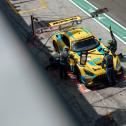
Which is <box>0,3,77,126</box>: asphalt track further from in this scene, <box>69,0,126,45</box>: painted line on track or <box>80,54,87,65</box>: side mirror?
<box>69,0,126,45</box>: painted line on track

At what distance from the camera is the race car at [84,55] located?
42.1 feet

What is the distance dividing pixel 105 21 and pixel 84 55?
6.85 metres

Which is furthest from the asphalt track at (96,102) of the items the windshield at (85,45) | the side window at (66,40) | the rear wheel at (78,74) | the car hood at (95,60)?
the windshield at (85,45)

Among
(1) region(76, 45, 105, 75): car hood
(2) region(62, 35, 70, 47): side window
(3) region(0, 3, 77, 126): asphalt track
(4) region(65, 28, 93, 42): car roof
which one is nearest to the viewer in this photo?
(3) region(0, 3, 77, 126): asphalt track

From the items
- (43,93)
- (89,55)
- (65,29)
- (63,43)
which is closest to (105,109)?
(89,55)

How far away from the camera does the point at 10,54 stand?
1643 millimetres

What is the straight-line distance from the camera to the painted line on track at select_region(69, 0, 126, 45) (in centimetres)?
1780

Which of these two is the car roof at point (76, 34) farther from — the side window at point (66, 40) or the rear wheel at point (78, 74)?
the rear wheel at point (78, 74)

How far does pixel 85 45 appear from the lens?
14164 millimetres

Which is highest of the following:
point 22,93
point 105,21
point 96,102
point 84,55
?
point 22,93

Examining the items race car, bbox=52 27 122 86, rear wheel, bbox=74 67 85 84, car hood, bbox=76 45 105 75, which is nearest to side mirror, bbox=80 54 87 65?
race car, bbox=52 27 122 86

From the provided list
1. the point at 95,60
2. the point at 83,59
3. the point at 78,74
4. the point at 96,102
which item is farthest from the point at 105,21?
the point at 96,102

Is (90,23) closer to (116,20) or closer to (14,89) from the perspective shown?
(116,20)

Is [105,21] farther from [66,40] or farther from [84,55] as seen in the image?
[84,55]
